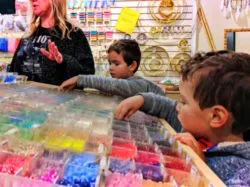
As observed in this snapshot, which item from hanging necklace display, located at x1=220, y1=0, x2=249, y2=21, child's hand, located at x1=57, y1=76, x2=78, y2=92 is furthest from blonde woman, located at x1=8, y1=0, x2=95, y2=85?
hanging necklace display, located at x1=220, y1=0, x2=249, y2=21

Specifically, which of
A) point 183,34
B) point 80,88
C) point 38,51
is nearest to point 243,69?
point 80,88

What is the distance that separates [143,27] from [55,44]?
195 centimetres

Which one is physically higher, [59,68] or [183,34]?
[183,34]

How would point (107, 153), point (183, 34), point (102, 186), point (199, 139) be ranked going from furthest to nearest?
point (183, 34)
point (199, 139)
point (107, 153)
point (102, 186)

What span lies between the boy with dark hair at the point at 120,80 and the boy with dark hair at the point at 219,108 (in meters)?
0.73

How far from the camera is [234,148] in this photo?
775mm

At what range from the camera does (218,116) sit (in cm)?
82

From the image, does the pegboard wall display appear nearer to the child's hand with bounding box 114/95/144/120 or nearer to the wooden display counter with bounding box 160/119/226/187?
the child's hand with bounding box 114/95/144/120

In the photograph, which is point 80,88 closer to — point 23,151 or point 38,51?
point 38,51

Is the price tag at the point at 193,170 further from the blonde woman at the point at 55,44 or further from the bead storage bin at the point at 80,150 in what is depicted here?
the blonde woman at the point at 55,44

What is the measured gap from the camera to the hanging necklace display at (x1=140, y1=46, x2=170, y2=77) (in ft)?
11.7

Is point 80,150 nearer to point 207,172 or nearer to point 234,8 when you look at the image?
point 207,172

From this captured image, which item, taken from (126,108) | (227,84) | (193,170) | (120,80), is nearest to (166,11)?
(120,80)

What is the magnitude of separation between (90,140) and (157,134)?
32 cm
